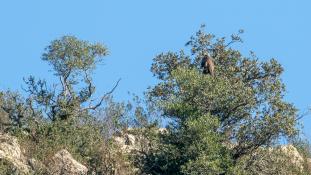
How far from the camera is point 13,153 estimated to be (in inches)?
1944

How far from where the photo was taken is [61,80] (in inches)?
2426

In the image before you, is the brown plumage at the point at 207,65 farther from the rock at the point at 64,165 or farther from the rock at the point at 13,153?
the rock at the point at 13,153

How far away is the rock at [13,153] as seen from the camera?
157ft

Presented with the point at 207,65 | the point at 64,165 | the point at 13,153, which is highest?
the point at 207,65

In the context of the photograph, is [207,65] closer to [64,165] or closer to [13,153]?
[64,165]

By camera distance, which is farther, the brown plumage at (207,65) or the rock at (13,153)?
the brown plumage at (207,65)

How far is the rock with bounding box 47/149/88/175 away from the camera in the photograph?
159 feet

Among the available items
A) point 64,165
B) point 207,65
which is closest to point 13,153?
point 64,165

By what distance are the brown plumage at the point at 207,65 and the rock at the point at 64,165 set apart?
7.74 metres

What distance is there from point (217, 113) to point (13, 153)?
1002 centimetres

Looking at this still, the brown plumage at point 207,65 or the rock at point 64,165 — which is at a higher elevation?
the brown plumage at point 207,65

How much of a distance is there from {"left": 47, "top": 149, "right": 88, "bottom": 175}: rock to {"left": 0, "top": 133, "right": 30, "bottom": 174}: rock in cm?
129

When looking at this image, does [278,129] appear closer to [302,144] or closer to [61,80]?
[302,144]

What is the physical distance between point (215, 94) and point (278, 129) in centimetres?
372
